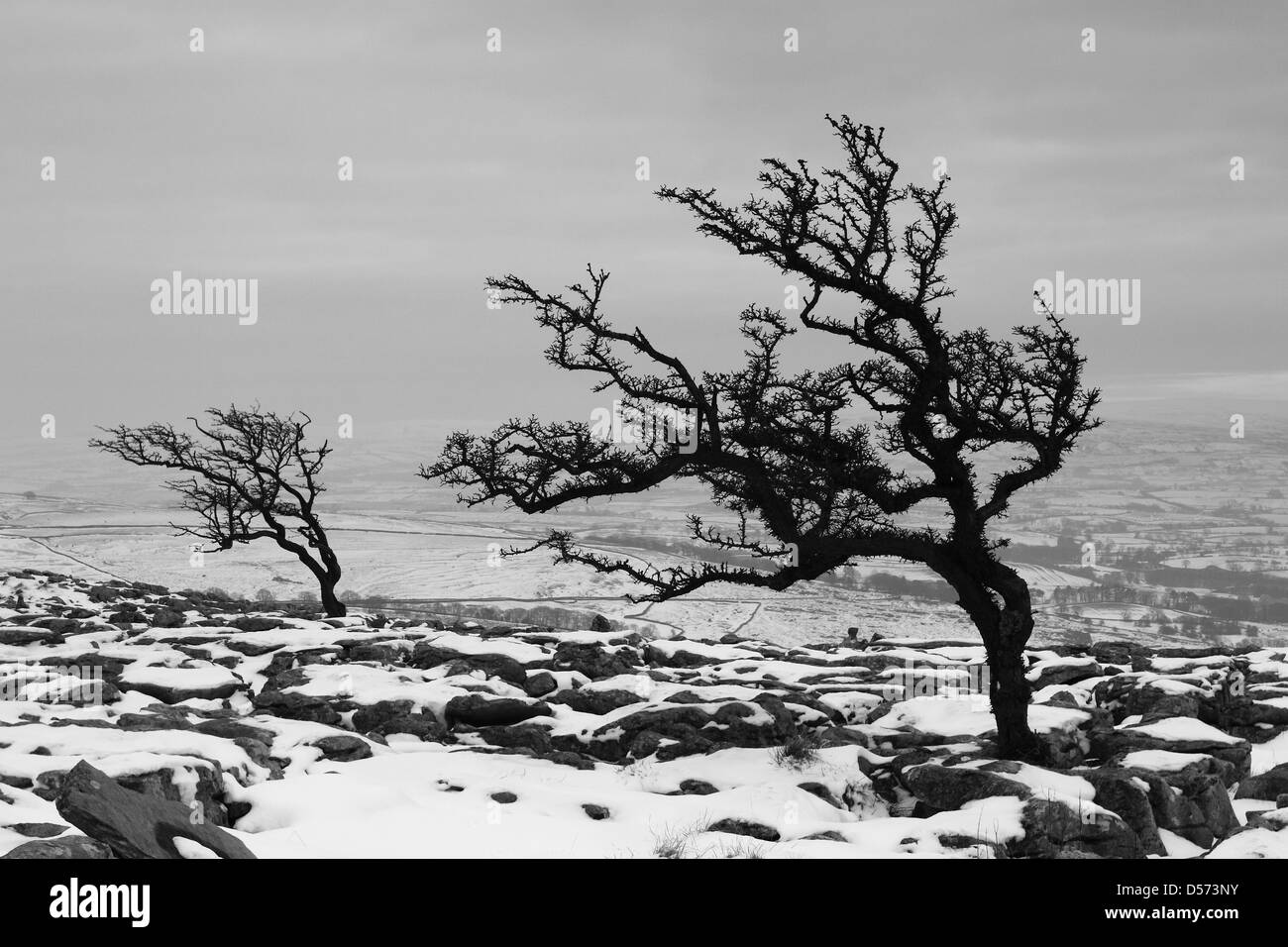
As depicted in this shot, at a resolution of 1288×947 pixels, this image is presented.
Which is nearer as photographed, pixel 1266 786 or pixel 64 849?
pixel 64 849

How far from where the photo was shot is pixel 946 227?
15.2 m

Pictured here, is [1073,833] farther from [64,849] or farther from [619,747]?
[64,849]

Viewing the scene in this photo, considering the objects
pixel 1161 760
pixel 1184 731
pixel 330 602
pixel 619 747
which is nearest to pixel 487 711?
pixel 619 747

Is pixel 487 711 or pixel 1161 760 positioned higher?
pixel 1161 760

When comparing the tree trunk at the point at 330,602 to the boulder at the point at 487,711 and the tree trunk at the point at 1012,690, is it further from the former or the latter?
the tree trunk at the point at 1012,690

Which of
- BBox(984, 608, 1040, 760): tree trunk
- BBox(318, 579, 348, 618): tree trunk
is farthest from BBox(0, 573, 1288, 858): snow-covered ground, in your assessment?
BBox(318, 579, 348, 618): tree trunk

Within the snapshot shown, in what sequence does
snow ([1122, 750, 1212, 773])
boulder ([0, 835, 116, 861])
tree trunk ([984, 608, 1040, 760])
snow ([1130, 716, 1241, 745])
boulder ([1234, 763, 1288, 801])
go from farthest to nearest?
tree trunk ([984, 608, 1040, 760]) → snow ([1130, 716, 1241, 745]) → boulder ([1234, 763, 1288, 801]) → snow ([1122, 750, 1212, 773]) → boulder ([0, 835, 116, 861])

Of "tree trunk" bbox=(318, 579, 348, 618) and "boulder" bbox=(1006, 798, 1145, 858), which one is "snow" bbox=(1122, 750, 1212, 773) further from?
"tree trunk" bbox=(318, 579, 348, 618)

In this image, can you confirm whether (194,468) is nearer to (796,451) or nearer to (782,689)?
(782,689)

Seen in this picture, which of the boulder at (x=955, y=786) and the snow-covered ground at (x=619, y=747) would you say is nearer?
the snow-covered ground at (x=619, y=747)

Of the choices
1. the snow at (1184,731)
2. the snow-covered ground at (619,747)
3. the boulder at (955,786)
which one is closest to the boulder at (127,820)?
the snow-covered ground at (619,747)

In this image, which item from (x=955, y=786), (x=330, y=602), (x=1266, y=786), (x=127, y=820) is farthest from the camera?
(x=330, y=602)
